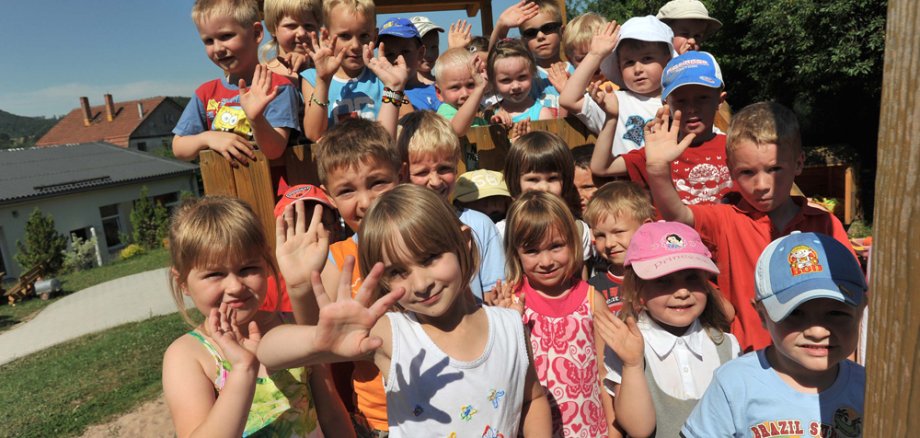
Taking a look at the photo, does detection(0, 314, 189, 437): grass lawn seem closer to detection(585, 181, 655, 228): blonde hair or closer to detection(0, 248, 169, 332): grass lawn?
detection(0, 248, 169, 332): grass lawn

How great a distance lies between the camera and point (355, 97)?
11.6 ft

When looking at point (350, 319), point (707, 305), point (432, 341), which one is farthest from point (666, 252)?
point (350, 319)

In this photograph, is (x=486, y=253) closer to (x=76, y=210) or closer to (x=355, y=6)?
(x=355, y=6)

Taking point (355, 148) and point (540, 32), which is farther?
point (540, 32)

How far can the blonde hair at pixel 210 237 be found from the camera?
77.6 inches

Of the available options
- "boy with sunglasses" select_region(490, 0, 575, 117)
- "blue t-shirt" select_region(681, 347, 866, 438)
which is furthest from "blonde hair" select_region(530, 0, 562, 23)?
"blue t-shirt" select_region(681, 347, 866, 438)

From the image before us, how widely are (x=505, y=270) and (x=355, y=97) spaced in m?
1.68

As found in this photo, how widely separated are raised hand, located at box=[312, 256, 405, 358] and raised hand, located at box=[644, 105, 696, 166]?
51.2 inches

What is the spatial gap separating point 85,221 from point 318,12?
37037 millimetres

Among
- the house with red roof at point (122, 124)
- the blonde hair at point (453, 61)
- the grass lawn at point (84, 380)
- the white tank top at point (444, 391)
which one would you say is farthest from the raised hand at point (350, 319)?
the house with red roof at point (122, 124)

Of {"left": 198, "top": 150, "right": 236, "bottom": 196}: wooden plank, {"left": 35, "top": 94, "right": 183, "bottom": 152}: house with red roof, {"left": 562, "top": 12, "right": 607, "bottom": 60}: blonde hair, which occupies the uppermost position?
{"left": 35, "top": 94, "right": 183, "bottom": 152}: house with red roof

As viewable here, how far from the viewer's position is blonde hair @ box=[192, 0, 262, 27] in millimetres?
2941

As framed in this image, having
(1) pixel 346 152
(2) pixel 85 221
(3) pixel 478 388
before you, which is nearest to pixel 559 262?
(3) pixel 478 388

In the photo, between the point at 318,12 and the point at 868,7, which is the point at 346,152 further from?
the point at 868,7
